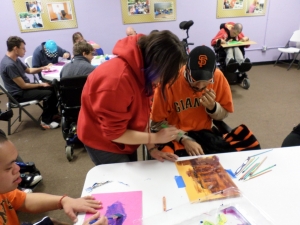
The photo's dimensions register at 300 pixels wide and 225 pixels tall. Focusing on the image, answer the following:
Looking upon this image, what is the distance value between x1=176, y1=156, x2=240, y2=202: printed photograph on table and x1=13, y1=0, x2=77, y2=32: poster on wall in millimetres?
4178

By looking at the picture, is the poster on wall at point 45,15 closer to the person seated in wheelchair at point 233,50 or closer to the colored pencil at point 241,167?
the person seated in wheelchair at point 233,50

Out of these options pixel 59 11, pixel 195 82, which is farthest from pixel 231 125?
pixel 59 11

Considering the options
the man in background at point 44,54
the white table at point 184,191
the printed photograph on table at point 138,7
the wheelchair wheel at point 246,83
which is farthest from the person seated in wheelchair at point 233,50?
the white table at point 184,191

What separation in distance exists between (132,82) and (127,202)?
1.47ft

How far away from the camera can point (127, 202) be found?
874 mm

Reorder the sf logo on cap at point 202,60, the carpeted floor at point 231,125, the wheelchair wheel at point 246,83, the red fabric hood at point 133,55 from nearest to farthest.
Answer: the red fabric hood at point 133,55
the sf logo on cap at point 202,60
the carpeted floor at point 231,125
the wheelchair wheel at point 246,83

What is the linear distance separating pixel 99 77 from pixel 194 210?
1.94ft

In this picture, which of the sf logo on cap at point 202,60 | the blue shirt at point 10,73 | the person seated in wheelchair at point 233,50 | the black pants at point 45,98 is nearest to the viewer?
the sf logo on cap at point 202,60

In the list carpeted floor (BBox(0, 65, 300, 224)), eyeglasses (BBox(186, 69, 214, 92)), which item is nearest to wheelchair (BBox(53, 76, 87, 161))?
carpeted floor (BBox(0, 65, 300, 224))

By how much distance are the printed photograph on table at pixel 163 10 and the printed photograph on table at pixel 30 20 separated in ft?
6.93

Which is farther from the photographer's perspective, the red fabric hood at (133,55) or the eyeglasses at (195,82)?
the eyeglasses at (195,82)

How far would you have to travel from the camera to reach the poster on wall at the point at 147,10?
179 inches

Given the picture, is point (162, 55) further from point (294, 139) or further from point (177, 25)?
point (177, 25)

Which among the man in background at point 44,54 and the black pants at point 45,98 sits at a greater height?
the man in background at point 44,54
